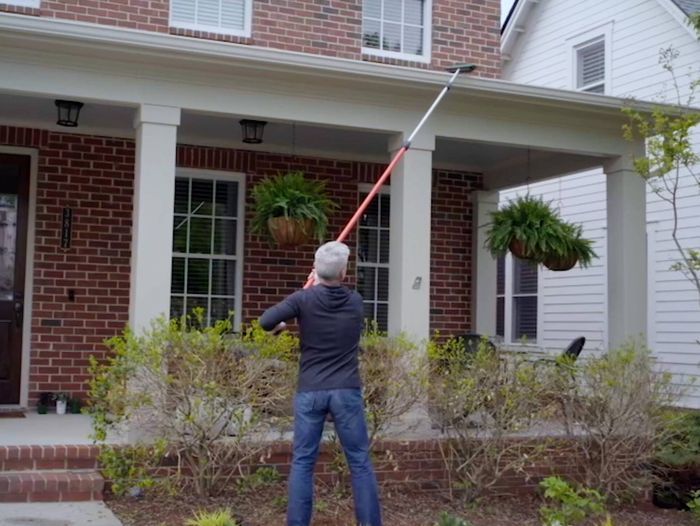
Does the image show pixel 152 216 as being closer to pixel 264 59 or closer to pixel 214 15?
pixel 264 59

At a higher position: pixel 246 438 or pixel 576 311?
pixel 576 311

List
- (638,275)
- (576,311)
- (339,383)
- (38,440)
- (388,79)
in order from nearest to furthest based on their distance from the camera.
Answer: (339,383) → (38,440) → (388,79) → (638,275) → (576,311)

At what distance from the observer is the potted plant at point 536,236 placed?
878 cm

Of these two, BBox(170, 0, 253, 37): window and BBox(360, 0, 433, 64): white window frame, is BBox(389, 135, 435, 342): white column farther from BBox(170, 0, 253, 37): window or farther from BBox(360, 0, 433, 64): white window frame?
BBox(170, 0, 253, 37): window

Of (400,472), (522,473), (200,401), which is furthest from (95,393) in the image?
(522,473)

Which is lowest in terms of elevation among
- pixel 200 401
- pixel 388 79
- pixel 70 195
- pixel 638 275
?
pixel 200 401

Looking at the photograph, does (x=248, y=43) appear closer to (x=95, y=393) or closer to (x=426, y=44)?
(x=426, y=44)

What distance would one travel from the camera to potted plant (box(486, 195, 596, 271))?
8781 millimetres

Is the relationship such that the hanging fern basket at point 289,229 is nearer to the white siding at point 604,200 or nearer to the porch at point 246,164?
the porch at point 246,164

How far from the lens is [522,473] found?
7.41 meters

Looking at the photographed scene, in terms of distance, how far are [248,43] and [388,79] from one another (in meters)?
2.13

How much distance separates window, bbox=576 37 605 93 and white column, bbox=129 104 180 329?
8495mm

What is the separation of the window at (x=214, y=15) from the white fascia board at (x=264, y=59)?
76.9 inches

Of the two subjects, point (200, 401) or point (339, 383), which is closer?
point (339, 383)
